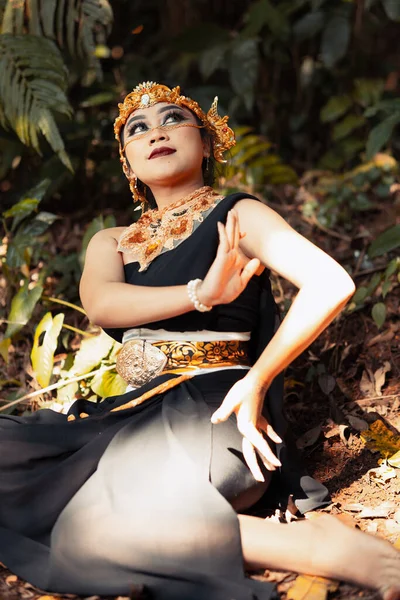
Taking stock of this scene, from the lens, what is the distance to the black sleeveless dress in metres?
2.03

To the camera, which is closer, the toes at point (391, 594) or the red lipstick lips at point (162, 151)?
the toes at point (391, 594)

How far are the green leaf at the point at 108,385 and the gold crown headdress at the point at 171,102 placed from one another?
842mm

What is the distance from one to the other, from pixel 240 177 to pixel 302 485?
2564 millimetres

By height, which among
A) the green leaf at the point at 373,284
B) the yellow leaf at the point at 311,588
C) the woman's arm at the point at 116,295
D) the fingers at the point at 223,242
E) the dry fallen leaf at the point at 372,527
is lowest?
the dry fallen leaf at the point at 372,527

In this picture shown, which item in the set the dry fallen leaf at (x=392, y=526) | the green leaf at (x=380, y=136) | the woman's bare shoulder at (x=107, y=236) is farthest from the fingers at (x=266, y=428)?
the green leaf at (x=380, y=136)

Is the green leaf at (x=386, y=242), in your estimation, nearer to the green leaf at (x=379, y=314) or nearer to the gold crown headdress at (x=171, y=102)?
the green leaf at (x=379, y=314)

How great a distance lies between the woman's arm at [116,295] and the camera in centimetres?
233

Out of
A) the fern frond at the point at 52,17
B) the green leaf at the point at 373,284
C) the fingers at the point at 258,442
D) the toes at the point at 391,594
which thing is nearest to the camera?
the toes at the point at 391,594

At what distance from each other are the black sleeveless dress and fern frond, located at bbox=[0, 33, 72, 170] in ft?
4.64

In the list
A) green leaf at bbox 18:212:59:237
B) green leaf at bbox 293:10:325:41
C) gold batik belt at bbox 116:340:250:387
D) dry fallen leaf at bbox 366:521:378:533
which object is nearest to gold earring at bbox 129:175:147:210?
gold batik belt at bbox 116:340:250:387

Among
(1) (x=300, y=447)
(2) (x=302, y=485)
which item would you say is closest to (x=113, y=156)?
(1) (x=300, y=447)

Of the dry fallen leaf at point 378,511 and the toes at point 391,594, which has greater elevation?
the toes at point 391,594

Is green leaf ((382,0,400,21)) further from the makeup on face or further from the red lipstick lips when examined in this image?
the red lipstick lips

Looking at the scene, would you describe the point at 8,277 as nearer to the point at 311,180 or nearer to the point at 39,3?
the point at 39,3
